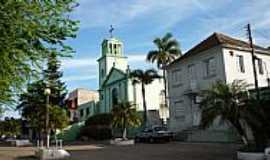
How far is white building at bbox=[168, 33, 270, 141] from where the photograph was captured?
31.7m

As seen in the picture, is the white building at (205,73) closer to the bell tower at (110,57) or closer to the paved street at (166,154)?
the paved street at (166,154)

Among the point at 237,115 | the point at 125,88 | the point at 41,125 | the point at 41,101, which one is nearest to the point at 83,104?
the point at 125,88

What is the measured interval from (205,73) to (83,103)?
4086 centimetres

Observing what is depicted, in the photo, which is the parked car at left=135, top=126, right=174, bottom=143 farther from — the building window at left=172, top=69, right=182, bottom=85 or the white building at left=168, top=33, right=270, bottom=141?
the building window at left=172, top=69, right=182, bottom=85

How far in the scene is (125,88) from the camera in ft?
182

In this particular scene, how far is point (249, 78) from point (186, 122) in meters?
7.07

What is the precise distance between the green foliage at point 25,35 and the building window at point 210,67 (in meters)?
24.8

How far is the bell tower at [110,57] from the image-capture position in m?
64.6

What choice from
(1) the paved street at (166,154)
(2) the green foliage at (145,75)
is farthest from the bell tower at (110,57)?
(1) the paved street at (166,154)

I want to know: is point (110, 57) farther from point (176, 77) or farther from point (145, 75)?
point (176, 77)

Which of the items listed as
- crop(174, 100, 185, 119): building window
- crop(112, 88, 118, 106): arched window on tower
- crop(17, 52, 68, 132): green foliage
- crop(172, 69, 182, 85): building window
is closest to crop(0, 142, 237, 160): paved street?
crop(17, 52, 68, 132): green foliage

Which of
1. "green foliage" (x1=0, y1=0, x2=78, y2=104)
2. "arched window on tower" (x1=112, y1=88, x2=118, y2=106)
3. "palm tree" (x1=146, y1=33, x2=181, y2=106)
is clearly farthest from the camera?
"arched window on tower" (x1=112, y1=88, x2=118, y2=106)

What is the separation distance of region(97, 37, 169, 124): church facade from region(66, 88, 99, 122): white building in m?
2.92

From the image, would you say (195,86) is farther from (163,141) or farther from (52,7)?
(52,7)
